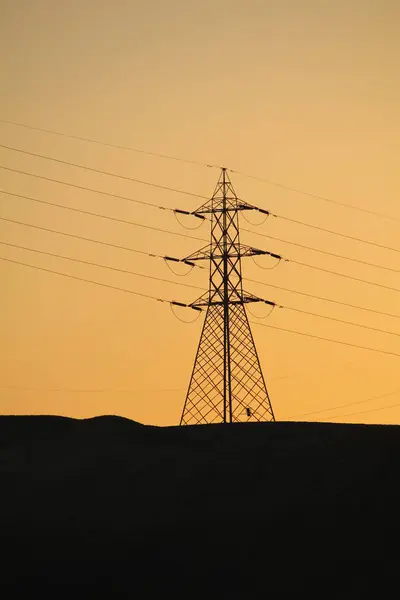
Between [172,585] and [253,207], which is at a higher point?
[253,207]

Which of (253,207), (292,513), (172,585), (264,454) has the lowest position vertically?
(172,585)

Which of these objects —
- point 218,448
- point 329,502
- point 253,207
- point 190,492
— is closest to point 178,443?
point 218,448

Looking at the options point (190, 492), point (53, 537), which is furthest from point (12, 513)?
point (190, 492)

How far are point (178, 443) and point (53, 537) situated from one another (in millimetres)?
7908

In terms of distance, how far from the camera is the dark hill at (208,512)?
32156 millimetres

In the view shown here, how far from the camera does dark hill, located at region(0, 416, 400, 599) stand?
3216 cm

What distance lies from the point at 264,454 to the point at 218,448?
1601mm

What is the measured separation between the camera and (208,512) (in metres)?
35.6

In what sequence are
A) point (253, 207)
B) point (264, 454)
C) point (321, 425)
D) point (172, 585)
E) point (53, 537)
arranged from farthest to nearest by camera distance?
1. point (253, 207)
2. point (321, 425)
3. point (264, 454)
4. point (53, 537)
5. point (172, 585)

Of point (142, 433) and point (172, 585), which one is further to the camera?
point (142, 433)

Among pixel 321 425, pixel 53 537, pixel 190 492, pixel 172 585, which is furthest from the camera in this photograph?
pixel 321 425

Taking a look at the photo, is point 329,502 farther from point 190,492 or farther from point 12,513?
point 12,513

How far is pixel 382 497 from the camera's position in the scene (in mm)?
35875

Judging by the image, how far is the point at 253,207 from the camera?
6072 cm
